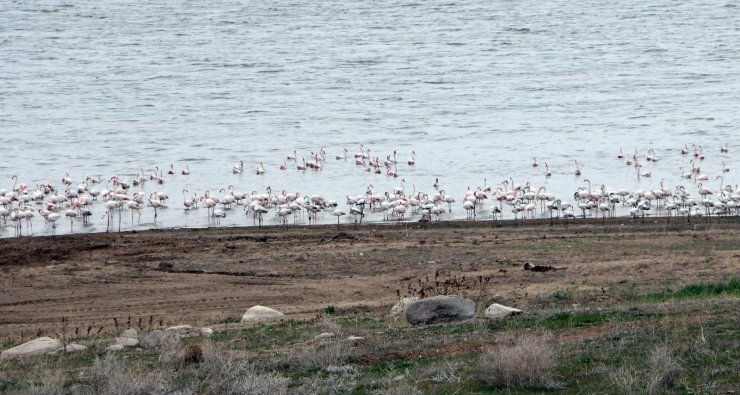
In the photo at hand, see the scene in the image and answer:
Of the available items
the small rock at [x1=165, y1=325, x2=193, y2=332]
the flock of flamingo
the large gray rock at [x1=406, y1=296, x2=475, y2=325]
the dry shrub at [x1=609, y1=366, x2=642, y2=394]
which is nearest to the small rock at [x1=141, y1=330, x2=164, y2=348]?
the small rock at [x1=165, y1=325, x2=193, y2=332]

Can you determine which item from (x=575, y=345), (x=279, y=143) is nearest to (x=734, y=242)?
(x=575, y=345)

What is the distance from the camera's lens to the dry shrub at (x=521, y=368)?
394 inches

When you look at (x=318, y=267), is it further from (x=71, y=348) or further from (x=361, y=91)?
(x=361, y=91)

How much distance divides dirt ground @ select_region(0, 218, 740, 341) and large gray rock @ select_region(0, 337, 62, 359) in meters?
2.04

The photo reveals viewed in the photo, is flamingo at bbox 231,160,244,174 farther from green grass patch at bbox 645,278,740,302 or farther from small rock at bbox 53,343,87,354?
small rock at bbox 53,343,87,354

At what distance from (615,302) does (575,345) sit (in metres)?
3.72

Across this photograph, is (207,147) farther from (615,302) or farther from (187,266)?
(615,302)

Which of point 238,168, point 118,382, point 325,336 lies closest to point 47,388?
point 118,382

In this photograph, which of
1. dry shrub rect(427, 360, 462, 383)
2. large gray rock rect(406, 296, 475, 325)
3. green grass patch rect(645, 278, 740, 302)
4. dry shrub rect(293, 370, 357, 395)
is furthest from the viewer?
green grass patch rect(645, 278, 740, 302)

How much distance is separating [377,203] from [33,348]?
47.8 ft

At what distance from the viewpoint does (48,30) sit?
215 feet

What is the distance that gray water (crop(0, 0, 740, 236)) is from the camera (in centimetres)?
3328

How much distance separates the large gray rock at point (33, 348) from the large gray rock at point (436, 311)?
4151 mm

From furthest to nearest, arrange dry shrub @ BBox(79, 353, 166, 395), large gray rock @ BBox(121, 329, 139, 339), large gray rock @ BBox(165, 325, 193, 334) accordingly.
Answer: large gray rock @ BBox(165, 325, 193, 334) < large gray rock @ BBox(121, 329, 139, 339) < dry shrub @ BBox(79, 353, 166, 395)
